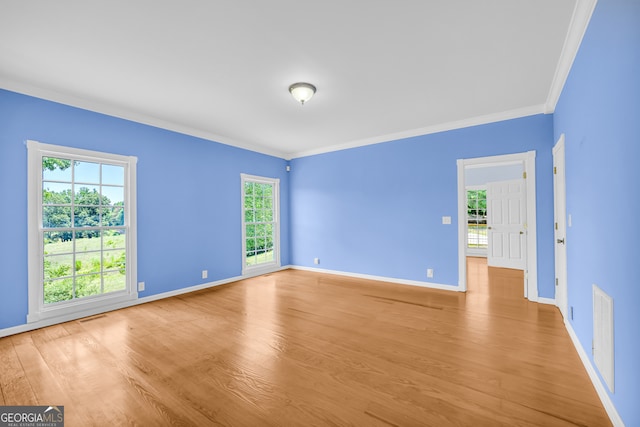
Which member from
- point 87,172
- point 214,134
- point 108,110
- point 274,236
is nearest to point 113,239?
point 87,172

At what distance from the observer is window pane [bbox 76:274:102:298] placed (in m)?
3.41

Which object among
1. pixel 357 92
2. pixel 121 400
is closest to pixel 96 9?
pixel 357 92

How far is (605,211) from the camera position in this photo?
1.69 metres

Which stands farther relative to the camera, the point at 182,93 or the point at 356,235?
the point at 356,235

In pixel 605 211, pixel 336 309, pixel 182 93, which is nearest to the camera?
pixel 605 211

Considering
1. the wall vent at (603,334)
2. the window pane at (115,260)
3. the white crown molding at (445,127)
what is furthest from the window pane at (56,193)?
the wall vent at (603,334)

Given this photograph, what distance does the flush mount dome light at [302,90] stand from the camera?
3.01 m

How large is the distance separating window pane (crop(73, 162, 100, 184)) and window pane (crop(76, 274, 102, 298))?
1.23m

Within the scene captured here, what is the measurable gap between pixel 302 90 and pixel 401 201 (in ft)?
8.94

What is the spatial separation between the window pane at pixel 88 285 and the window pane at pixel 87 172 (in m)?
1.23

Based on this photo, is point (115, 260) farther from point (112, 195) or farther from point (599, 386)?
point (599, 386)

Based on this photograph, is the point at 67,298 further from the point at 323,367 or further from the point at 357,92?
the point at 357,92

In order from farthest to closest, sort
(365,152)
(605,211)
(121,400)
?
1. (365,152)
2. (121,400)
3. (605,211)

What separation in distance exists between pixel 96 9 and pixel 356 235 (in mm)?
4586
